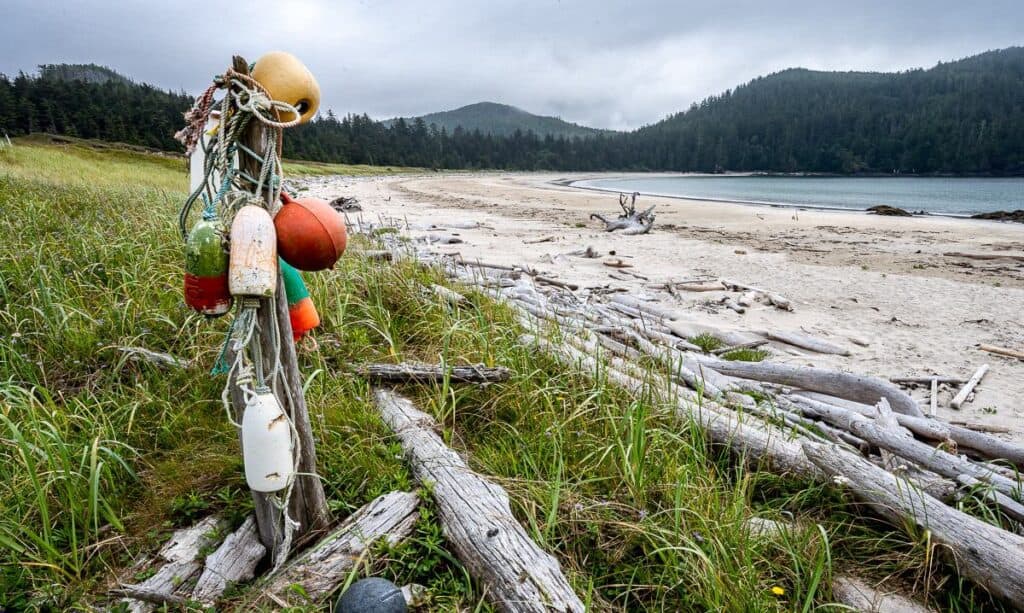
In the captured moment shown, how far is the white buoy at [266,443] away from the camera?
63.8 inches

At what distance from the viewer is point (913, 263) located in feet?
37.9

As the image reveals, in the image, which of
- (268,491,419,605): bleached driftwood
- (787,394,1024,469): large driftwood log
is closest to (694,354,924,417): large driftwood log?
(787,394,1024,469): large driftwood log

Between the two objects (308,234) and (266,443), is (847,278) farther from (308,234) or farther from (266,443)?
(266,443)

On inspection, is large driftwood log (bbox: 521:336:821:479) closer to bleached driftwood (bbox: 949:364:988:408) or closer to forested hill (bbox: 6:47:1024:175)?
bleached driftwood (bbox: 949:364:988:408)

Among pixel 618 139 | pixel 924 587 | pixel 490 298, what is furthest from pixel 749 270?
pixel 618 139

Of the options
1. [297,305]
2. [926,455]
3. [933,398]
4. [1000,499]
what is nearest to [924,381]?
[933,398]

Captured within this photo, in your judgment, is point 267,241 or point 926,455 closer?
point 267,241

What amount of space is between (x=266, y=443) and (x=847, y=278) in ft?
36.4

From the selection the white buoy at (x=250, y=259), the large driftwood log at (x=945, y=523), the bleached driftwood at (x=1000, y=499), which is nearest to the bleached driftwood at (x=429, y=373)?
the white buoy at (x=250, y=259)

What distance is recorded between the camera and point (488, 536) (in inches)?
78.6

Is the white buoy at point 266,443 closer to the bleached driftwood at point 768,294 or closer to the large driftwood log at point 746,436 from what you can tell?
the large driftwood log at point 746,436

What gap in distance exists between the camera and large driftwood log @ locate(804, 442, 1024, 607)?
6.75 ft

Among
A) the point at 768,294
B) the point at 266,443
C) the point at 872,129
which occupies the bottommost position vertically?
the point at 768,294

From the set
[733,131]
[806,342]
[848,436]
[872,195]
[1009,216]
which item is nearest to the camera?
[848,436]
